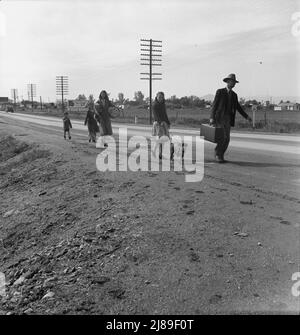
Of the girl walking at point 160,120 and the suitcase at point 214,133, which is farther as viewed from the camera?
the girl walking at point 160,120

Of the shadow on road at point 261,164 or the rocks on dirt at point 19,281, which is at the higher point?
the shadow on road at point 261,164

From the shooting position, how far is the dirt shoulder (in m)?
4.10

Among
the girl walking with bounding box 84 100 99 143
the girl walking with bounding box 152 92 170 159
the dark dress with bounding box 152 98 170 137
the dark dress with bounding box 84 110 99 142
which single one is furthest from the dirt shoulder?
the dark dress with bounding box 84 110 99 142

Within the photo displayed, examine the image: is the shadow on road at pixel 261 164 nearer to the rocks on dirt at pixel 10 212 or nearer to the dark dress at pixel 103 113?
the dark dress at pixel 103 113

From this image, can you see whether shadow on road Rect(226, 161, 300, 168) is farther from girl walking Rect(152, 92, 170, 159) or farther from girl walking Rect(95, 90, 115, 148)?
girl walking Rect(95, 90, 115, 148)

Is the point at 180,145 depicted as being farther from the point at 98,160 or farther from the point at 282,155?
the point at 282,155

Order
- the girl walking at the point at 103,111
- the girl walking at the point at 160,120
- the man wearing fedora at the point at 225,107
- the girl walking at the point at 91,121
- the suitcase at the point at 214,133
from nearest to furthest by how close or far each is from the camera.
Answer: the man wearing fedora at the point at 225,107 < the suitcase at the point at 214,133 < the girl walking at the point at 160,120 < the girl walking at the point at 103,111 < the girl walking at the point at 91,121

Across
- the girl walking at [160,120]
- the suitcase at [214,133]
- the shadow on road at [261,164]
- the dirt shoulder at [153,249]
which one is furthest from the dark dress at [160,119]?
the dirt shoulder at [153,249]

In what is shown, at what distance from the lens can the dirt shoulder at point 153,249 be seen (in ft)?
13.4

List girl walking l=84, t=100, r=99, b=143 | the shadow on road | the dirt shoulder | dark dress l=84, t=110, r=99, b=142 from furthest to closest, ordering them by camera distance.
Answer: dark dress l=84, t=110, r=99, b=142, girl walking l=84, t=100, r=99, b=143, the shadow on road, the dirt shoulder

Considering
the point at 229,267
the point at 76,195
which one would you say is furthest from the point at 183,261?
the point at 76,195

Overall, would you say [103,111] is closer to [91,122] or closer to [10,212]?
[91,122]
